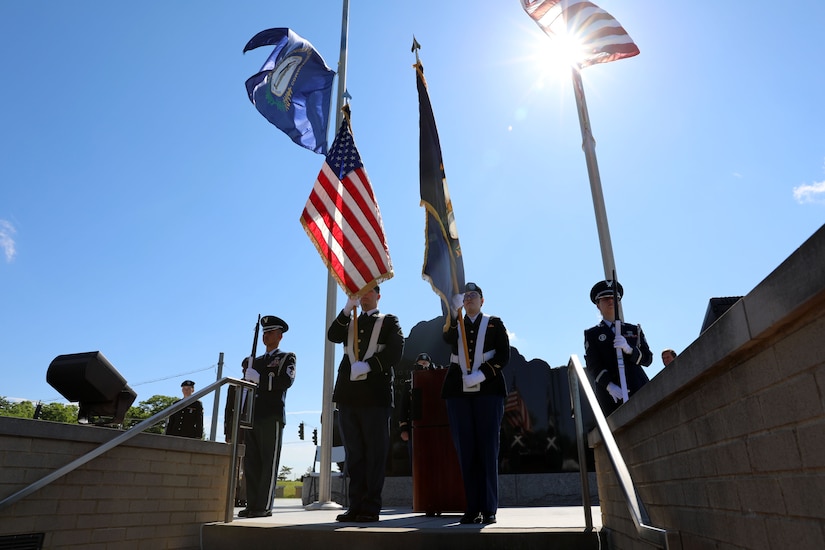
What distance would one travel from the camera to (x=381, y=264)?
5.52m

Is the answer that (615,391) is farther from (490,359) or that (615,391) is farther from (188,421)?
(188,421)

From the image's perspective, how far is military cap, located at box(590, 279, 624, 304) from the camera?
504 centimetres

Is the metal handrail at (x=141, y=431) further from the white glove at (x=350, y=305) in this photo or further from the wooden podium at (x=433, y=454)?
the wooden podium at (x=433, y=454)

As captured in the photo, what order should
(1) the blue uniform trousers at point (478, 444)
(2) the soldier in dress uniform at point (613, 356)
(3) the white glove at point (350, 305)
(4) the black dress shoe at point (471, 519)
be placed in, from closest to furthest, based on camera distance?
(4) the black dress shoe at point (471, 519), (1) the blue uniform trousers at point (478, 444), (2) the soldier in dress uniform at point (613, 356), (3) the white glove at point (350, 305)

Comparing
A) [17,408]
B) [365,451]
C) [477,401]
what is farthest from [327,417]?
[17,408]

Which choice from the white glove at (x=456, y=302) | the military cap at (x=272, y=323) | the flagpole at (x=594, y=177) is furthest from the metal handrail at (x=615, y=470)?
the military cap at (x=272, y=323)

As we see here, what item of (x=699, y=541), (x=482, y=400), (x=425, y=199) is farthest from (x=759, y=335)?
(x=425, y=199)

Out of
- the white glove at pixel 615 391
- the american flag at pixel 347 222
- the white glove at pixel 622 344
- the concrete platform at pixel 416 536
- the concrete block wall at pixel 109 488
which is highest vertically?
the american flag at pixel 347 222

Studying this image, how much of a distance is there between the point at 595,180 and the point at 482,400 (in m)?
4.44

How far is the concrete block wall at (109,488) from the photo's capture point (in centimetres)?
370

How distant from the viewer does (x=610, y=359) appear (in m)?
4.71

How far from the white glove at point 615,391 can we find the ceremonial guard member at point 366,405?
177 cm

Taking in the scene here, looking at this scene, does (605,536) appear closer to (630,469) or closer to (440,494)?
(630,469)

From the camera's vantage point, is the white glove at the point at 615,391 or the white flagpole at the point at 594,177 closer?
the white glove at the point at 615,391
